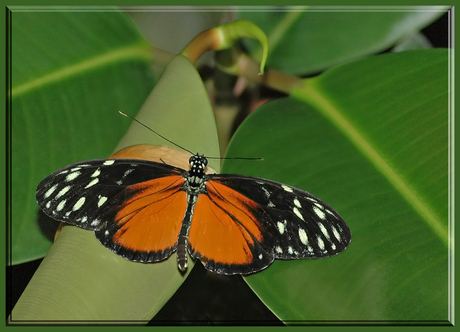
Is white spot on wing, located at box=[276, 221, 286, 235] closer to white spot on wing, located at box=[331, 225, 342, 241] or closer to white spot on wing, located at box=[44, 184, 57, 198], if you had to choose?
white spot on wing, located at box=[331, 225, 342, 241]

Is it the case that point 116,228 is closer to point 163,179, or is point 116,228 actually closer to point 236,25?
point 163,179

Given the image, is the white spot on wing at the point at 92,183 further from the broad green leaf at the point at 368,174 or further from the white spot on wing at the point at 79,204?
the broad green leaf at the point at 368,174

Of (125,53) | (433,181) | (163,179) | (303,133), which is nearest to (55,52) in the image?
(125,53)

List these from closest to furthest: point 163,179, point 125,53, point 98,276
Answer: point 98,276 → point 163,179 → point 125,53

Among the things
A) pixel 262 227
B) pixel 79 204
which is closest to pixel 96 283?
pixel 79 204

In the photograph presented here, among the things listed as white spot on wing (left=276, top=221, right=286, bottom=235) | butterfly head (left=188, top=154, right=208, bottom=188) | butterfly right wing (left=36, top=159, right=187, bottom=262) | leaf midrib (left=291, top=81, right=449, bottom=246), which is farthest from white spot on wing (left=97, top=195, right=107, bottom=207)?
leaf midrib (left=291, top=81, right=449, bottom=246)

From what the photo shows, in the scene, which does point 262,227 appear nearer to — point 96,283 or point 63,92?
point 96,283

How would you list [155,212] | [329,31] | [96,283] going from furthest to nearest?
[329,31], [155,212], [96,283]
